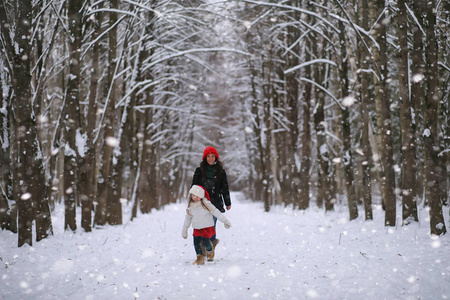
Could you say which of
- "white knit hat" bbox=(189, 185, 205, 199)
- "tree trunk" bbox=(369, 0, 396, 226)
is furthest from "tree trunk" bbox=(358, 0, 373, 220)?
"white knit hat" bbox=(189, 185, 205, 199)

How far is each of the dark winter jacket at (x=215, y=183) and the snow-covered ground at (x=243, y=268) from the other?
1.05 m

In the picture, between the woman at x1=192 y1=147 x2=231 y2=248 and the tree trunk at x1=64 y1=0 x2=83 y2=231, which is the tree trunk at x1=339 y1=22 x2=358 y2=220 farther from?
the tree trunk at x1=64 y1=0 x2=83 y2=231

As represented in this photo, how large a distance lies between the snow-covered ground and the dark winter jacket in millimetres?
1053

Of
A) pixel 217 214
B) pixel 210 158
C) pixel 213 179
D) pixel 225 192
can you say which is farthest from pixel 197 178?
pixel 217 214

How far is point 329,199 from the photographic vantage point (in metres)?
15.5

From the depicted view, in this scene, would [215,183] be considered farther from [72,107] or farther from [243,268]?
[72,107]

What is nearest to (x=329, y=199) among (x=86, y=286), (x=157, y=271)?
(x=157, y=271)

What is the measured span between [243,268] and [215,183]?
1.75 m

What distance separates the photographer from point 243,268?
5.73 m

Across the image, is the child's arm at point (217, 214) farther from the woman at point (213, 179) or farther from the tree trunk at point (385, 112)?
the tree trunk at point (385, 112)

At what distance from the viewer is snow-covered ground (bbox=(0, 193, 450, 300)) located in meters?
4.34

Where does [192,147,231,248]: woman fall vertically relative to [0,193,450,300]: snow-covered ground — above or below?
above

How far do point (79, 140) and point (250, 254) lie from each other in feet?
20.0

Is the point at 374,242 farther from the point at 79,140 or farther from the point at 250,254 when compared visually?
the point at 79,140
